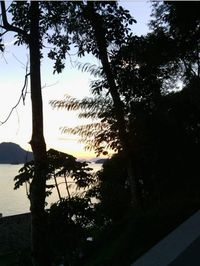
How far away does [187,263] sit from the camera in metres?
1.91

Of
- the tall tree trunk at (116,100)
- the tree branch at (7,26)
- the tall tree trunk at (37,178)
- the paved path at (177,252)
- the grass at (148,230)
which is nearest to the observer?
the paved path at (177,252)

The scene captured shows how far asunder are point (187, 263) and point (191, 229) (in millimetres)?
385

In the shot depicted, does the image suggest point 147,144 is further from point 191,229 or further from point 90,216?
point 191,229

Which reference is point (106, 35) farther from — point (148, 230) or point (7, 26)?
point (148, 230)

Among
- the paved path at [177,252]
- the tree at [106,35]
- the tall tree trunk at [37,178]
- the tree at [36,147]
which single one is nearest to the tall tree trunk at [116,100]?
the tree at [106,35]

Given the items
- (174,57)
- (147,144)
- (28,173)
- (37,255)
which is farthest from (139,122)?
(37,255)

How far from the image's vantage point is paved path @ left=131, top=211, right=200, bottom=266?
1.84m

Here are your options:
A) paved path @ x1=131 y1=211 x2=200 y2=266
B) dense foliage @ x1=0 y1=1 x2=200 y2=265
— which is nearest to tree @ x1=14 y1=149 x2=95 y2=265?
dense foliage @ x1=0 y1=1 x2=200 y2=265

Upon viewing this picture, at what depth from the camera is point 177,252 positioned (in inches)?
74.4

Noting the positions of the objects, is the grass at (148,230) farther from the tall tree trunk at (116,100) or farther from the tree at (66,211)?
the tree at (66,211)

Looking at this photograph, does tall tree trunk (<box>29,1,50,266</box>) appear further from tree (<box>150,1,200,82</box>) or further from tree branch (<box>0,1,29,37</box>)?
tree (<box>150,1,200,82</box>)

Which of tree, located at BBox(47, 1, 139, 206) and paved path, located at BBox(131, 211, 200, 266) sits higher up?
tree, located at BBox(47, 1, 139, 206)

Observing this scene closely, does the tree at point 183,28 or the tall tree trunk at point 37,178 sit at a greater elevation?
the tree at point 183,28

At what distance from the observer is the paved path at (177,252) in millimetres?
1845
